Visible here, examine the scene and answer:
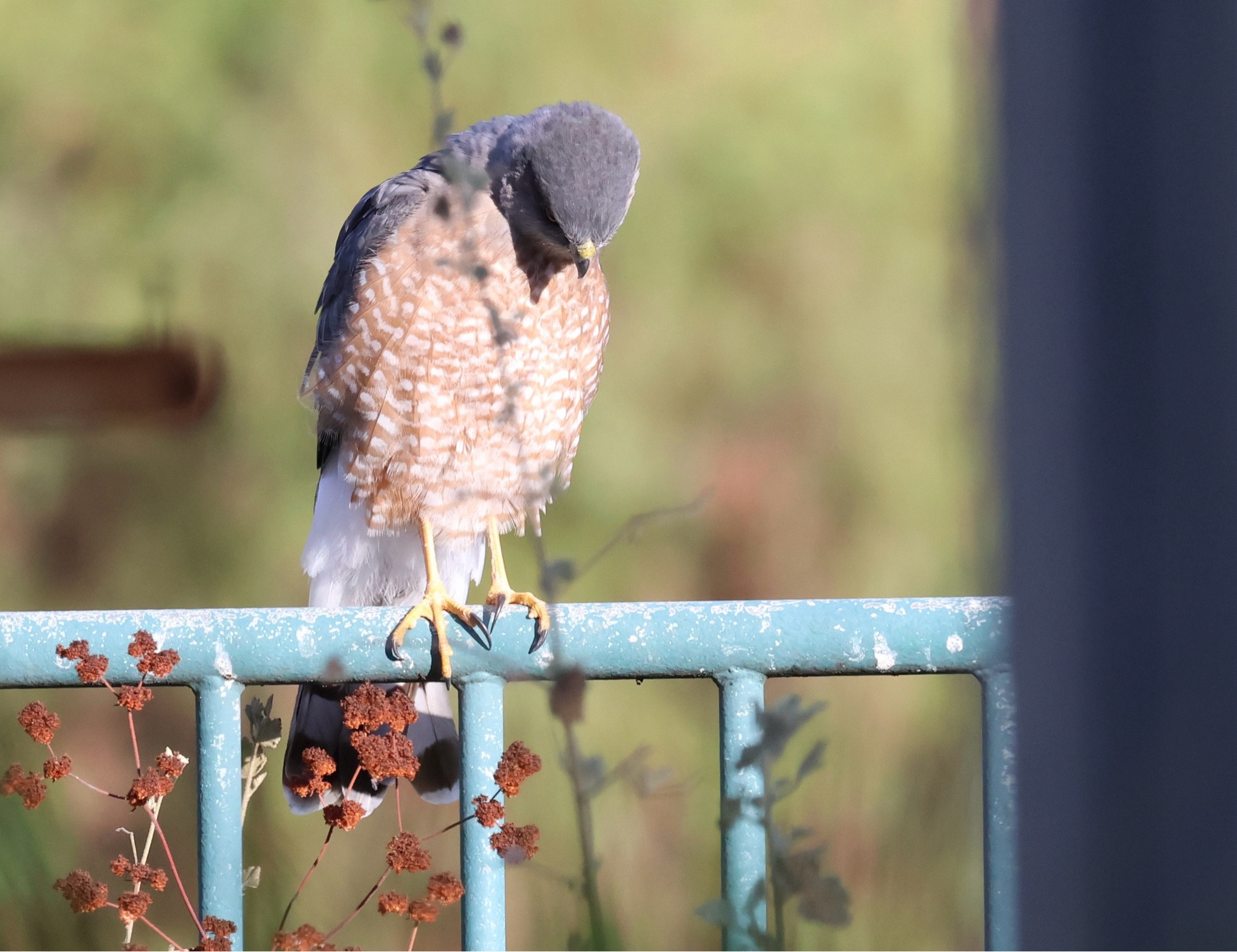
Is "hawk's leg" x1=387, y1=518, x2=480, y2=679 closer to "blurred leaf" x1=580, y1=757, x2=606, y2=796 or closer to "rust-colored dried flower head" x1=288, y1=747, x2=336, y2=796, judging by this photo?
"rust-colored dried flower head" x1=288, y1=747, x2=336, y2=796

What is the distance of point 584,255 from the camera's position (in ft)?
4.27

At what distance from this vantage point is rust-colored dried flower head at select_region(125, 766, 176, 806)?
2.51 feet

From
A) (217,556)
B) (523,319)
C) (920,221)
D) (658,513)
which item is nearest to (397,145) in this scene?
(523,319)

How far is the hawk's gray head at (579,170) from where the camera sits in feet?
4.22

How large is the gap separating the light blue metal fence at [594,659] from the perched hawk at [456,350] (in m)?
0.34

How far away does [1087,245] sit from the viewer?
0.32 m

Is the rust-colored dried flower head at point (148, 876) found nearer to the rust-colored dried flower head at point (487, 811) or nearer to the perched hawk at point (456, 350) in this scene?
the rust-colored dried flower head at point (487, 811)

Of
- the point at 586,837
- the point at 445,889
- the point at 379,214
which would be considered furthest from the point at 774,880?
the point at 379,214

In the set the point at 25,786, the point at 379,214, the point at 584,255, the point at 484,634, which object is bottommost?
the point at 25,786

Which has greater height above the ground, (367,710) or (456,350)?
(456,350)

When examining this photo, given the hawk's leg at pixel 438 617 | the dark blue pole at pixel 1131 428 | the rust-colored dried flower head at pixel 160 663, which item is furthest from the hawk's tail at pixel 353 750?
the dark blue pole at pixel 1131 428

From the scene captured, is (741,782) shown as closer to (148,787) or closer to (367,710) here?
(367,710)

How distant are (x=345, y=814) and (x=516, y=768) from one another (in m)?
0.14

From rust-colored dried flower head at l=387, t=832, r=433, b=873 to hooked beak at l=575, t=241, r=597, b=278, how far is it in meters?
0.73
